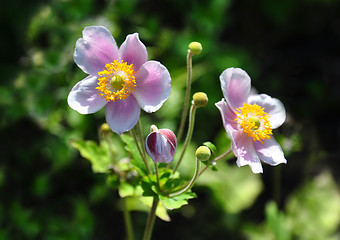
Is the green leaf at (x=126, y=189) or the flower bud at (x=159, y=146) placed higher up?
the flower bud at (x=159, y=146)

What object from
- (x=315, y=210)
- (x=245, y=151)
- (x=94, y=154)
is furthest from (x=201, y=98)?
(x=315, y=210)

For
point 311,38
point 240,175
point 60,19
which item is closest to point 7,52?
point 60,19

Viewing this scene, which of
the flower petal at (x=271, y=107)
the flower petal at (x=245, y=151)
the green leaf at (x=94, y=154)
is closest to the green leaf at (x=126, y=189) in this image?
the green leaf at (x=94, y=154)

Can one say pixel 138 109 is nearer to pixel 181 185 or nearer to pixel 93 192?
pixel 181 185

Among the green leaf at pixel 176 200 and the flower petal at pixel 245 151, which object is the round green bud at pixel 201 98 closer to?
the flower petal at pixel 245 151

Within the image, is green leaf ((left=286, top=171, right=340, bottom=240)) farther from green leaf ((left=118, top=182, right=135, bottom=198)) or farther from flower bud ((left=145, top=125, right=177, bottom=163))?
flower bud ((left=145, top=125, right=177, bottom=163))

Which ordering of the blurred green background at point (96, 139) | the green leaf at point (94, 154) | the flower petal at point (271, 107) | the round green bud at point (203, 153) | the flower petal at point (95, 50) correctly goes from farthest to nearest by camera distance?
the blurred green background at point (96, 139)
the green leaf at point (94, 154)
the flower petal at point (271, 107)
the flower petal at point (95, 50)
the round green bud at point (203, 153)
